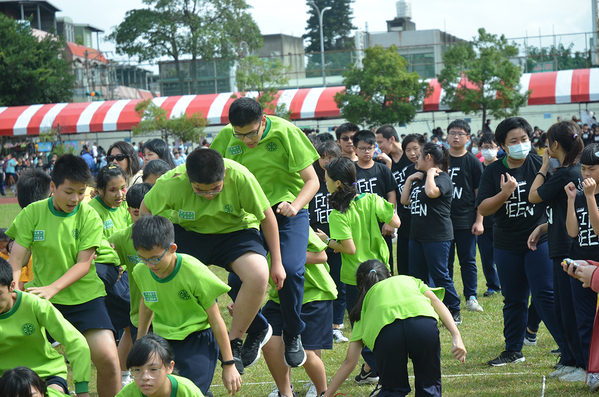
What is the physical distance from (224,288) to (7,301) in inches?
53.5

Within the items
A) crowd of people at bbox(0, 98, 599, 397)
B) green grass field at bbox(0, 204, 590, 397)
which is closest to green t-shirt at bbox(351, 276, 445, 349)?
crowd of people at bbox(0, 98, 599, 397)

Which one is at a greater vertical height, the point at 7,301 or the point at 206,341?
the point at 7,301

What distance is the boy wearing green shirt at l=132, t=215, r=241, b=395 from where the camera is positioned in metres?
3.92

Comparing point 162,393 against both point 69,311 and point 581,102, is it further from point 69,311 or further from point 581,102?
point 581,102

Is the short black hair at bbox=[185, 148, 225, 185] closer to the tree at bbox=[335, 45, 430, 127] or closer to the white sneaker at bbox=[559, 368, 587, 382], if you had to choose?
the white sneaker at bbox=[559, 368, 587, 382]

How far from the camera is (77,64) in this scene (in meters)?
54.3

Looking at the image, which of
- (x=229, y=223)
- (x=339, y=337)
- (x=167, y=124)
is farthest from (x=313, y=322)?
(x=167, y=124)

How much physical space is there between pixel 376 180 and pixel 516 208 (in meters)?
2.28

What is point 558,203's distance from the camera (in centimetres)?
511

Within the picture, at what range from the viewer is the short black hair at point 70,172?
4.47 metres

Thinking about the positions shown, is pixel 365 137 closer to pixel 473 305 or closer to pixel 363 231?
pixel 363 231

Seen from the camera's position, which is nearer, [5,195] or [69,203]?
[69,203]

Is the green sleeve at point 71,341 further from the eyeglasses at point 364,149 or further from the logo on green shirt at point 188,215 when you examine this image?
the eyeglasses at point 364,149

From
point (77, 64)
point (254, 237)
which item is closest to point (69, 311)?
point (254, 237)
